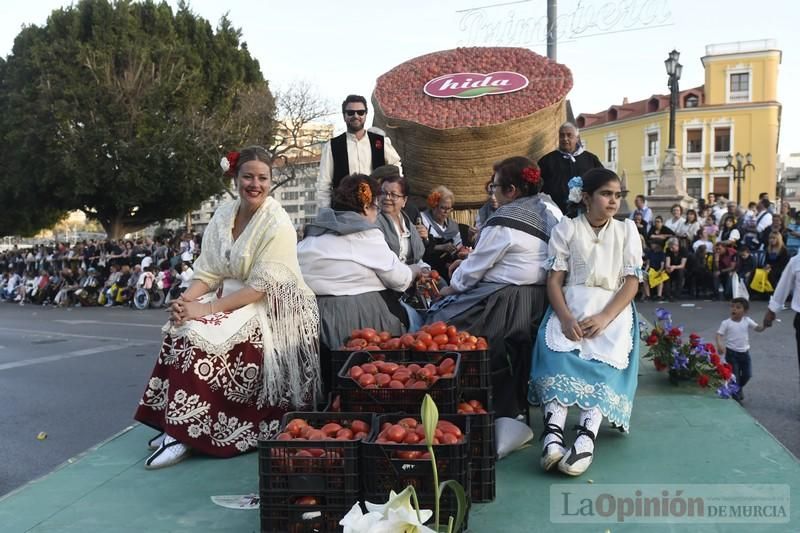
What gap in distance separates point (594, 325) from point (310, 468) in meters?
1.80

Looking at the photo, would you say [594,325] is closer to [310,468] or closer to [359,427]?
[359,427]

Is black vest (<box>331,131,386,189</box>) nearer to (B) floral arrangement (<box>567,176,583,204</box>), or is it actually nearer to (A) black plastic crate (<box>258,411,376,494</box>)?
(B) floral arrangement (<box>567,176,583,204</box>)

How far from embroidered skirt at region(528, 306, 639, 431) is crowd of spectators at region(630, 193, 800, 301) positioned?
968cm

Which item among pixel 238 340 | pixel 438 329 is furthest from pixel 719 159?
pixel 238 340

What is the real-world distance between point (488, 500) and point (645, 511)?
2.05ft

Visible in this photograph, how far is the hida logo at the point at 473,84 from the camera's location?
18.7 ft

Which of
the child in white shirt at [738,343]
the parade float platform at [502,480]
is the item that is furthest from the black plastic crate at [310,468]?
the child in white shirt at [738,343]

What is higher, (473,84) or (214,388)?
(473,84)

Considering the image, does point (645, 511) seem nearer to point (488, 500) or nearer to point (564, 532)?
point (564, 532)

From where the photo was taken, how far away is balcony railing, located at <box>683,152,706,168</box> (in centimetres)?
5128

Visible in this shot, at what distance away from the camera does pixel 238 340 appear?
3.91m

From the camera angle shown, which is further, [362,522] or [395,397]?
[395,397]

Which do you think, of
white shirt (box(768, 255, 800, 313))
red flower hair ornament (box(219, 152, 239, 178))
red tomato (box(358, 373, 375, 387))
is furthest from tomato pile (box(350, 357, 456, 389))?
white shirt (box(768, 255, 800, 313))

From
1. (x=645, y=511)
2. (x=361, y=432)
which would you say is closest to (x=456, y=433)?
(x=361, y=432)
